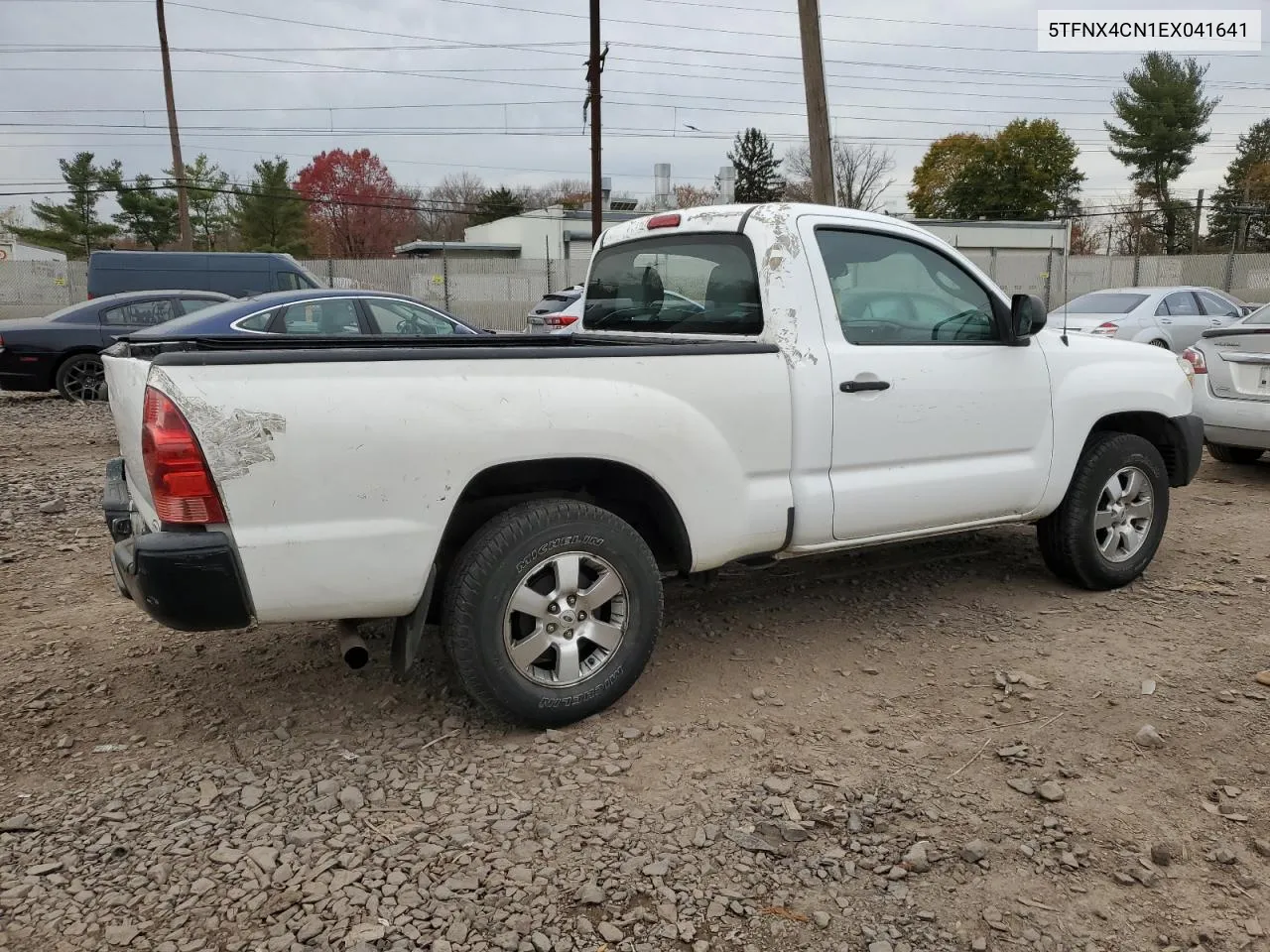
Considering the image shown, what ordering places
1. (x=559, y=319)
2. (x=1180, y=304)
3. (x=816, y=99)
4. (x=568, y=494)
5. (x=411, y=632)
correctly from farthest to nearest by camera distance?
(x=1180, y=304)
(x=559, y=319)
(x=816, y=99)
(x=568, y=494)
(x=411, y=632)

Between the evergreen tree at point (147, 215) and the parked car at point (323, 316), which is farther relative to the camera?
the evergreen tree at point (147, 215)

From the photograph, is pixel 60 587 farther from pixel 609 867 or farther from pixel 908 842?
pixel 908 842

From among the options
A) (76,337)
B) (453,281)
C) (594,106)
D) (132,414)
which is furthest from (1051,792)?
(453,281)

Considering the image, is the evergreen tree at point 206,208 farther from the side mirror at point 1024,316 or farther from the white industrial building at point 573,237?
the side mirror at point 1024,316

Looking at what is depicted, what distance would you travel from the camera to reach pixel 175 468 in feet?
8.95

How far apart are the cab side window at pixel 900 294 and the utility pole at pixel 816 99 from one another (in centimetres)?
719

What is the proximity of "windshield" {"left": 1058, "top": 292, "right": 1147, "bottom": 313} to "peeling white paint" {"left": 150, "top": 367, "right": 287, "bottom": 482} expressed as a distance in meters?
14.5

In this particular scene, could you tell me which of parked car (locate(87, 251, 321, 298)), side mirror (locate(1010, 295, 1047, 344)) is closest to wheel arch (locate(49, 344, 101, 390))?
parked car (locate(87, 251, 321, 298))

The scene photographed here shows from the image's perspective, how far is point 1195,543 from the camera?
19.1 feet

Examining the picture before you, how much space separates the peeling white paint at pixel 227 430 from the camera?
2.71 meters

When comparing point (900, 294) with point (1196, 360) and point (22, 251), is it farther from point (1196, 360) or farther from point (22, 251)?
point (22, 251)

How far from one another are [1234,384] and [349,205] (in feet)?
177

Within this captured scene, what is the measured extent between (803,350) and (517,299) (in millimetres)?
25436

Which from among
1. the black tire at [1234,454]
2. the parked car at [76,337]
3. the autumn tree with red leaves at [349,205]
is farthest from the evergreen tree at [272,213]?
the black tire at [1234,454]
